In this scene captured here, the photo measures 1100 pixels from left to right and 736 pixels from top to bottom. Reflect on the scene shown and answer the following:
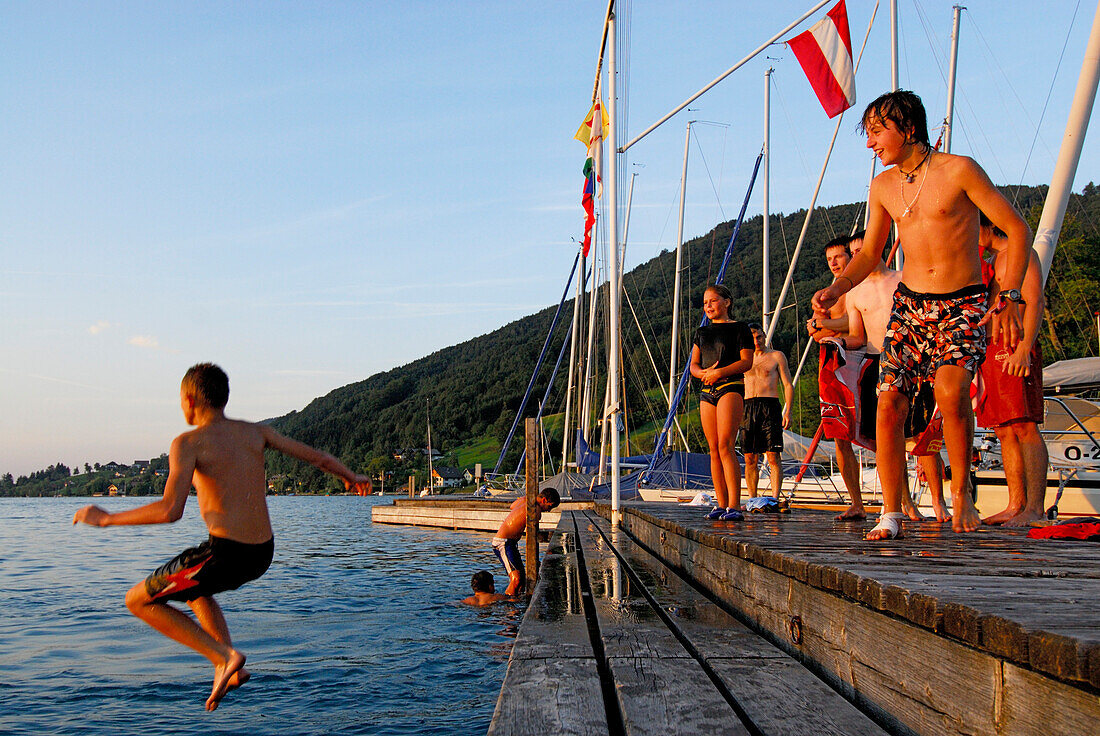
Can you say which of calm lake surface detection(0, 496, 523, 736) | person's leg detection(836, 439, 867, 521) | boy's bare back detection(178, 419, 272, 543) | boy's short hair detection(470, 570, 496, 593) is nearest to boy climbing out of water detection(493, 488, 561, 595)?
boy's short hair detection(470, 570, 496, 593)

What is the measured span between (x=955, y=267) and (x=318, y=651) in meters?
8.52

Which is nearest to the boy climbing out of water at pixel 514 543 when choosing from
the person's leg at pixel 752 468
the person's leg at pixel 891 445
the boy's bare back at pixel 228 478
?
the person's leg at pixel 752 468

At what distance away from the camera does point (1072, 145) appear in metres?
7.13

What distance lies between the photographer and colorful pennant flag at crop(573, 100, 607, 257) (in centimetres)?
1297

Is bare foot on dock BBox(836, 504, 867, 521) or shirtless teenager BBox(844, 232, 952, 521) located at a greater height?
shirtless teenager BBox(844, 232, 952, 521)

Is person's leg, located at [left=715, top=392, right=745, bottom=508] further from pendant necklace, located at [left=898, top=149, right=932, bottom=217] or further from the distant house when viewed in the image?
the distant house

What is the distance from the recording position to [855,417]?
20.0 ft

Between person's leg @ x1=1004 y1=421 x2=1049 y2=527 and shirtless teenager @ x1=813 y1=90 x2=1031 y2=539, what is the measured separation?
91 cm

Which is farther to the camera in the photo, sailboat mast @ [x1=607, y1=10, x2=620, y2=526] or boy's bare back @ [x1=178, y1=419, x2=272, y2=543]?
sailboat mast @ [x1=607, y1=10, x2=620, y2=526]

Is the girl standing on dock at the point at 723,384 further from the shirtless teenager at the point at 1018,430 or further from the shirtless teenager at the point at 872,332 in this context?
the shirtless teenager at the point at 1018,430

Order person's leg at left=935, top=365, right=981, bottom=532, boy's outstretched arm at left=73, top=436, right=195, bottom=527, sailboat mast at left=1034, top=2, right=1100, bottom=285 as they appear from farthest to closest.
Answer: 1. sailboat mast at left=1034, top=2, right=1100, bottom=285
2. person's leg at left=935, top=365, right=981, bottom=532
3. boy's outstretched arm at left=73, top=436, right=195, bottom=527

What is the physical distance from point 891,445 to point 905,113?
70.0 inches

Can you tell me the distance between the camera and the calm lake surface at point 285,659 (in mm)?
7102

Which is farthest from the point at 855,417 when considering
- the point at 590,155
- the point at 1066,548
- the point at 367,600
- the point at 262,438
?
the point at 367,600
